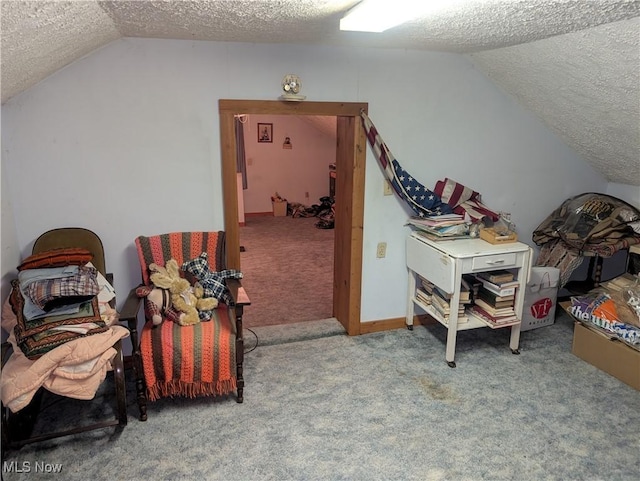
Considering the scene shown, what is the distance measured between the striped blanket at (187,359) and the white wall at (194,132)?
65 cm

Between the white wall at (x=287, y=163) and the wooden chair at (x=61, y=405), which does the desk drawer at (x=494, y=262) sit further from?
the white wall at (x=287, y=163)

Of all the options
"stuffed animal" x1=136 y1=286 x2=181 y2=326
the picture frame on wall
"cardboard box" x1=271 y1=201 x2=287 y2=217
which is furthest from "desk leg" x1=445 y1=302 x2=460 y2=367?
the picture frame on wall

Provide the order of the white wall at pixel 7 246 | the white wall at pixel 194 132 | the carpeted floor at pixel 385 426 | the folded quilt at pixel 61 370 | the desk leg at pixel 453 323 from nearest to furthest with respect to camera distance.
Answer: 1. the folded quilt at pixel 61 370
2. the carpeted floor at pixel 385 426
3. the white wall at pixel 7 246
4. the white wall at pixel 194 132
5. the desk leg at pixel 453 323

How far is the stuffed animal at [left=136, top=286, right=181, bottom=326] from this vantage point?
8.13 feet

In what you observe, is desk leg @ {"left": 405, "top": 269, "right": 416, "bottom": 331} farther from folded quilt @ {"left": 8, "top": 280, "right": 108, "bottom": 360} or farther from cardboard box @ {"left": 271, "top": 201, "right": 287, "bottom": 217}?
cardboard box @ {"left": 271, "top": 201, "right": 287, "bottom": 217}

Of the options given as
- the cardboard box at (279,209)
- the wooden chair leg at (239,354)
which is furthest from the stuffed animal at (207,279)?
the cardboard box at (279,209)

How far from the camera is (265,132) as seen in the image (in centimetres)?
738

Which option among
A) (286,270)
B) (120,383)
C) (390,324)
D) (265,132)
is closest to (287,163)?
(265,132)

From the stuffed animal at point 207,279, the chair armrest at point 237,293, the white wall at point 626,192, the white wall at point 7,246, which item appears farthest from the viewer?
the white wall at point 626,192

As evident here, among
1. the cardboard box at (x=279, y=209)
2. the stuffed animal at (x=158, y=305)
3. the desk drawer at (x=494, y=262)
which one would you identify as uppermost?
the desk drawer at (x=494, y=262)

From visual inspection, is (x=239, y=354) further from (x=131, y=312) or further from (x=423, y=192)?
(x=423, y=192)

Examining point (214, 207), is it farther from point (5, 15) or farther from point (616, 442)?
Result: point (616, 442)

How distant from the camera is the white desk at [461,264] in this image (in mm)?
2799

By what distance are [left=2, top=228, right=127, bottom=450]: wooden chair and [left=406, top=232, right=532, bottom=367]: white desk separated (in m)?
1.92
